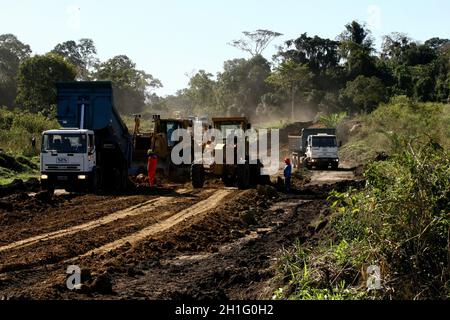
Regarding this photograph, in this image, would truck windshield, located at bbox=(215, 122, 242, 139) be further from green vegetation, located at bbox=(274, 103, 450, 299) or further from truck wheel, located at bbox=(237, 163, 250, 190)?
green vegetation, located at bbox=(274, 103, 450, 299)

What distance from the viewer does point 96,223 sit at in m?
16.0

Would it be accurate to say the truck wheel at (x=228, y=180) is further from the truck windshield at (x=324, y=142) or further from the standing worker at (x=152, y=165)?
the truck windshield at (x=324, y=142)

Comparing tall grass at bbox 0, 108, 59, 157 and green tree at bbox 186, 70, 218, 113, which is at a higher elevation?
green tree at bbox 186, 70, 218, 113

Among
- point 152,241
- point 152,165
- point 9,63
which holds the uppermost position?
point 9,63

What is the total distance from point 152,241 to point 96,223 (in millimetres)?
2989

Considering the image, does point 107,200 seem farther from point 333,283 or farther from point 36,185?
point 333,283

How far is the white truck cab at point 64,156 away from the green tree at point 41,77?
35.4 meters

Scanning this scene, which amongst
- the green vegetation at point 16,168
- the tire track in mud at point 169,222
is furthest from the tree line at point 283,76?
the tire track in mud at point 169,222

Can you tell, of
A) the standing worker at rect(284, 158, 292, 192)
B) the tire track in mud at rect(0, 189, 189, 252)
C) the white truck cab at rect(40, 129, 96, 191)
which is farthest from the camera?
the standing worker at rect(284, 158, 292, 192)

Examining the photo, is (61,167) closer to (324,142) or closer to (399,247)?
(399,247)

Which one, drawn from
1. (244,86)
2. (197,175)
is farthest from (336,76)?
(197,175)

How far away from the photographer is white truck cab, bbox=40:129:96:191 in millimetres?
21984

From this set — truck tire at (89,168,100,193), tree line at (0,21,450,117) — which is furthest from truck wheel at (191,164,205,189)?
tree line at (0,21,450,117)
